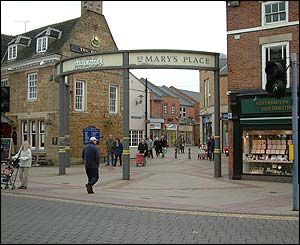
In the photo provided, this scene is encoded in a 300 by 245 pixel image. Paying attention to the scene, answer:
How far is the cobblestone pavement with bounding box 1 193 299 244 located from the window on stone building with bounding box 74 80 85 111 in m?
17.0

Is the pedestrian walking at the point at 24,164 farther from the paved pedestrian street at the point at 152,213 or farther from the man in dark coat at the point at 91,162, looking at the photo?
the man in dark coat at the point at 91,162

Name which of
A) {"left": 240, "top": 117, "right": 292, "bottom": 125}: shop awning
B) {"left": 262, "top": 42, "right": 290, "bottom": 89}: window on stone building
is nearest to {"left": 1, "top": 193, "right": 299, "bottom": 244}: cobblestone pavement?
{"left": 240, "top": 117, "right": 292, "bottom": 125}: shop awning

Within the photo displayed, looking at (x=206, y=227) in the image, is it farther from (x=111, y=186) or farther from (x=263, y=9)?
(x=263, y=9)

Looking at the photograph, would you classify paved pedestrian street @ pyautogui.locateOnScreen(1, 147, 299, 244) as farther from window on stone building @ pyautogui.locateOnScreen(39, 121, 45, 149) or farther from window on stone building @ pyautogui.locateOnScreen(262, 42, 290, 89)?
window on stone building @ pyautogui.locateOnScreen(39, 121, 45, 149)

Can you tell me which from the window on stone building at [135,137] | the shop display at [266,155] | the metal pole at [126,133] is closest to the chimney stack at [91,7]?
the window on stone building at [135,137]

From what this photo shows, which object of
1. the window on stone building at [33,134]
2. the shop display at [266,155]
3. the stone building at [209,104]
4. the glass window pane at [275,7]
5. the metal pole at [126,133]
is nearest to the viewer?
the glass window pane at [275,7]

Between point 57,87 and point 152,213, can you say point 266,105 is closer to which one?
point 152,213

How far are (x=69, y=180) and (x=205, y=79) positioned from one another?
2450 cm

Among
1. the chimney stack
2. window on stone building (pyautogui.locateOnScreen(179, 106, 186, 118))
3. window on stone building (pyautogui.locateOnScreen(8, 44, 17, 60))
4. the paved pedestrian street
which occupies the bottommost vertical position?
the paved pedestrian street

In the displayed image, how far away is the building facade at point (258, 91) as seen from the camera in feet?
52.7

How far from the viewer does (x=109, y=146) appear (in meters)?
25.5

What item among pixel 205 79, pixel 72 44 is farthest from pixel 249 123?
pixel 205 79

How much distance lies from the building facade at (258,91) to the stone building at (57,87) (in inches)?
482

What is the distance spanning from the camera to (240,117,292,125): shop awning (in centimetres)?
1601
